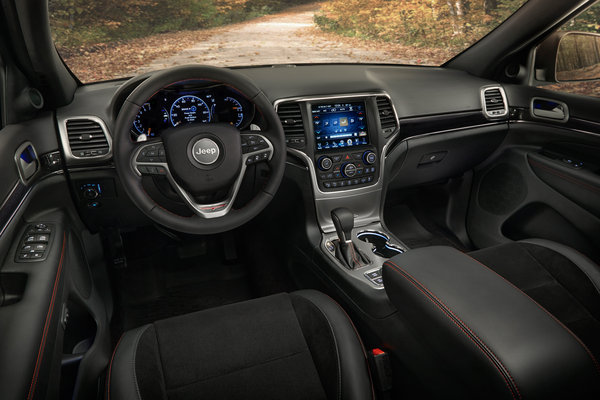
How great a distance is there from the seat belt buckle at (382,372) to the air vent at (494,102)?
1670 millimetres

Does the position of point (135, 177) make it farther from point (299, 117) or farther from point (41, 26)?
point (299, 117)

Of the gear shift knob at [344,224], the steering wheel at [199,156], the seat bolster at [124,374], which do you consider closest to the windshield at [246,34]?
the steering wheel at [199,156]

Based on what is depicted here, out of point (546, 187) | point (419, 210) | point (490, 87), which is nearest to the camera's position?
point (546, 187)

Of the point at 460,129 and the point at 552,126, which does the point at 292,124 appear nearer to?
the point at 460,129

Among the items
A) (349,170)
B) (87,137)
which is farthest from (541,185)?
(87,137)

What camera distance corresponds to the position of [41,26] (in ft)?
4.99

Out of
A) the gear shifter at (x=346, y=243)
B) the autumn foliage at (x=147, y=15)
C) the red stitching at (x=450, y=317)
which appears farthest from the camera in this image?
the autumn foliage at (x=147, y=15)

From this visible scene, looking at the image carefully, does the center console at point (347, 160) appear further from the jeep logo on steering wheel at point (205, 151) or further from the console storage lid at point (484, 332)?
the console storage lid at point (484, 332)

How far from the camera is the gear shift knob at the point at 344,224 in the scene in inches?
77.8

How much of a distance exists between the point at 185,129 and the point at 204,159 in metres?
0.14

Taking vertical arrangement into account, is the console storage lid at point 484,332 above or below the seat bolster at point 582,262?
above

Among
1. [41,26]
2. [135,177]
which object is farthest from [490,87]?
[41,26]

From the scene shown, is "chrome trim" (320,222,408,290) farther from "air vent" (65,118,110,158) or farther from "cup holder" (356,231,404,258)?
"air vent" (65,118,110,158)

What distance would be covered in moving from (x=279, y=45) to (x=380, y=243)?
5.26 ft
